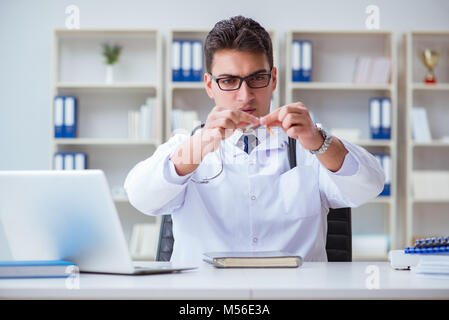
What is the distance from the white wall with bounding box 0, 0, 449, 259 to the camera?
404 centimetres

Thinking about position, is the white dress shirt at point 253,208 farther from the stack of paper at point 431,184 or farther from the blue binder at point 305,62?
the stack of paper at point 431,184

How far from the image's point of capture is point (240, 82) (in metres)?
1.67

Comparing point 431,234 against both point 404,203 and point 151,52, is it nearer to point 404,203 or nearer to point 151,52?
point 404,203

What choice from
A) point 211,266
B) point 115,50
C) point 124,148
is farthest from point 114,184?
point 211,266

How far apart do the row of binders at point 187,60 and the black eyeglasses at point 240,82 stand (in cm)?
217

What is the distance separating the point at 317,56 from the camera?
409 centimetres

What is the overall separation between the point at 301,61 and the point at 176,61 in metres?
0.83

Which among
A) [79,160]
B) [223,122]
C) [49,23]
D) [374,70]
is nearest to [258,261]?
[223,122]

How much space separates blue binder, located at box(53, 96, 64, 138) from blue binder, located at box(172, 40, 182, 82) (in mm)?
761

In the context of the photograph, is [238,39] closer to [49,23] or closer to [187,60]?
[187,60]

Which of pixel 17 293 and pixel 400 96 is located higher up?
pixel 400 96

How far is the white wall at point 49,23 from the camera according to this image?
4035mm
